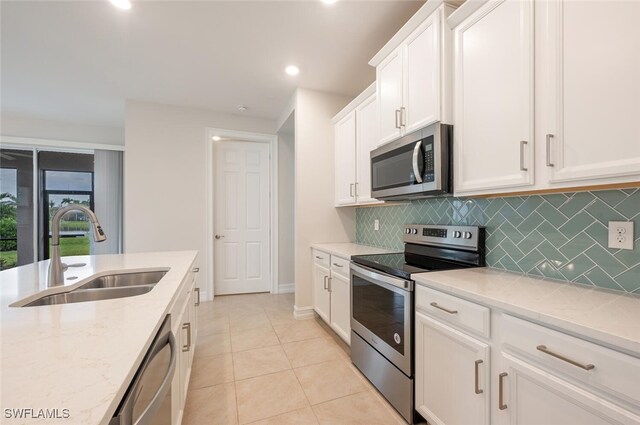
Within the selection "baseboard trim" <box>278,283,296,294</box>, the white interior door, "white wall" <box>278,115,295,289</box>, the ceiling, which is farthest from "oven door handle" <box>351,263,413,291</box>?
the white interior door

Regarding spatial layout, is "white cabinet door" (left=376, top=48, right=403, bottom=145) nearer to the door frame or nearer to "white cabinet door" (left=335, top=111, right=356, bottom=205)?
"white cabinet door" (left=335, top=111, right=356, bottom=205)

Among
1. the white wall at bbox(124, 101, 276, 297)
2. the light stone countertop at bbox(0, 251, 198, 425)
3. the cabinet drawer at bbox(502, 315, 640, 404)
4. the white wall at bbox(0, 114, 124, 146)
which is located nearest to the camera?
the light stone countertop at bbox(0, 251, 198, 425)

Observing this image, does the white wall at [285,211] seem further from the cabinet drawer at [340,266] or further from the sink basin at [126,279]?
the sink basin at [126,279]

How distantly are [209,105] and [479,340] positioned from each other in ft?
12.7

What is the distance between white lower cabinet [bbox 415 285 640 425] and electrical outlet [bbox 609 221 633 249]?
582mm

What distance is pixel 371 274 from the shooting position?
1886 millimetres

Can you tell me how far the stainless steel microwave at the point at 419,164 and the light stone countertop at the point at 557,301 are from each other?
0.55 meters

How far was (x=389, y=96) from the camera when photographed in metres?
2.09

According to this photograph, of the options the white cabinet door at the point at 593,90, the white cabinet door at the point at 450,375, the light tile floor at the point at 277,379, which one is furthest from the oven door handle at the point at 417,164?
the light tile floor at the point at 277,379

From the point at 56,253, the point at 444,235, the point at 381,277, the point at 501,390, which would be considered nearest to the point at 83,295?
the point at 56,253

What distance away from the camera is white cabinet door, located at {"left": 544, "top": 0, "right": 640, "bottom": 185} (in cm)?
95

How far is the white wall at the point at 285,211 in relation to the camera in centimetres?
422

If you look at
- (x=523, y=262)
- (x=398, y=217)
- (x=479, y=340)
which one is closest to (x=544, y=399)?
(x=479, y=340)

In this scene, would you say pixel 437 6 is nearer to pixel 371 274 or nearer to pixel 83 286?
pixel 371 274
